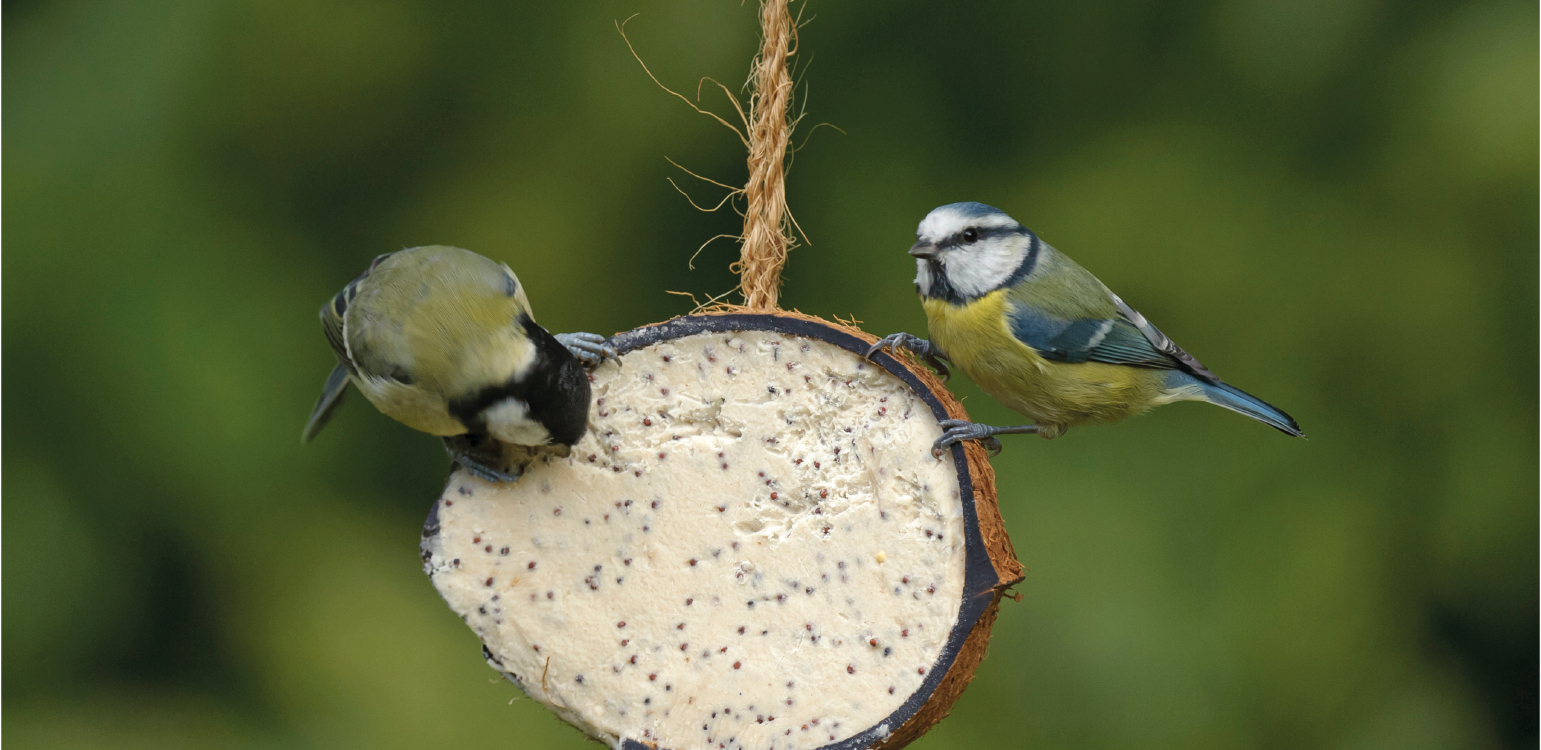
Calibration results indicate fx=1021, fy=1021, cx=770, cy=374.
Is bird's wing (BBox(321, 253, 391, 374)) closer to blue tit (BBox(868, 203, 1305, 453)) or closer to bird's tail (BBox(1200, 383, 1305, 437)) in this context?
blue tit (BBox(868, 203, 1305, 453))

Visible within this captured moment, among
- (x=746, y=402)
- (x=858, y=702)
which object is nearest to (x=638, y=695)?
(x=858, y=702)

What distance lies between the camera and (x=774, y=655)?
1070 mm

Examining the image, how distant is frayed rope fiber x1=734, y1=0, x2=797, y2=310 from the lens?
46.7 inches

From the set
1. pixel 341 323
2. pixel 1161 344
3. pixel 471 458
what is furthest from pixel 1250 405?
pixel 341 323

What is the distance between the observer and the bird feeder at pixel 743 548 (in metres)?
1.04

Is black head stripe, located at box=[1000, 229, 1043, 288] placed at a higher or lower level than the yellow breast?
higher

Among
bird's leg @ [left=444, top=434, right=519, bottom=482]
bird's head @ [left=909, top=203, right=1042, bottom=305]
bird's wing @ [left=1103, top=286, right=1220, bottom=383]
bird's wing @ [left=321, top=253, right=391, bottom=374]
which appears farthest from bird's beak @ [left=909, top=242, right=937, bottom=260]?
bird's wing @ [left=321, top=253, right=391, bottom=374]

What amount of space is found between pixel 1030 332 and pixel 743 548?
1.38 feet

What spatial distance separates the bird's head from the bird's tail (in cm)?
31

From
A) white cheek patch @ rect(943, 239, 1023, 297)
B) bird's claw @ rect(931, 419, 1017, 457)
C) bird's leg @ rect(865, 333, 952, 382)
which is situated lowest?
bird's claw @ rect(931, 419, 1017, 457)

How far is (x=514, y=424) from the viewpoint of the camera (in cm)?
101

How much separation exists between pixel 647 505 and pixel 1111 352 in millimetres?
592

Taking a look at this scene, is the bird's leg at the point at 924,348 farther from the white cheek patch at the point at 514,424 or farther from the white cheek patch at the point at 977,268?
the white cheek patch at the point at 514,424

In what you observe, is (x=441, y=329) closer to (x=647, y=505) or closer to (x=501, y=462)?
(x=501, y=462)
